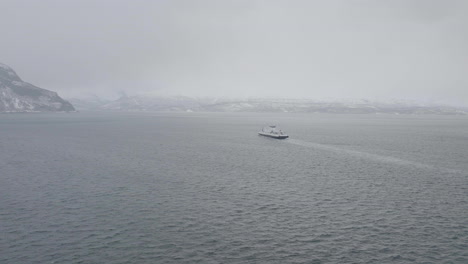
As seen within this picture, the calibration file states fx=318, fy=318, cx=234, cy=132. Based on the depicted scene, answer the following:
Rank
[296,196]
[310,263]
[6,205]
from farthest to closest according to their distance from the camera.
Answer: [296,196] < [6,205] < [310,263]

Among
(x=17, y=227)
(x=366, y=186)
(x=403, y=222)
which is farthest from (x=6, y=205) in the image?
(x=366, y=186)

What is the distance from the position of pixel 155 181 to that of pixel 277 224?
152 feet

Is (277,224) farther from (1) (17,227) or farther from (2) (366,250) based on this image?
(1) (17,227)

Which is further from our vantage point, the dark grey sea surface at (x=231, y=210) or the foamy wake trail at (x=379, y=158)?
the foamy wake trail at (x=379, y=158)

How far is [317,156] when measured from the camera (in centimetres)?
14425

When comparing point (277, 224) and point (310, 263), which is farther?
point (277, 224)

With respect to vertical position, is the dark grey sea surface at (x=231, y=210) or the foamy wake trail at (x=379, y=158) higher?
the foamy wake trail at (x=379, y=158)

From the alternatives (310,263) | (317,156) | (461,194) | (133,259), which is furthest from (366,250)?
(317,156)

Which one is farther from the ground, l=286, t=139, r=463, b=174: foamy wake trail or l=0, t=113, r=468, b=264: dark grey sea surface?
l=286, t=139, r=463, b=174: foamy wake trail

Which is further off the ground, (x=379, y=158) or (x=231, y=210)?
(x=379, y=158)

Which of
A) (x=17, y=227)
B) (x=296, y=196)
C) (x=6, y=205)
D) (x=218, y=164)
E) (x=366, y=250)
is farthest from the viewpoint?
(x=218, y=164)

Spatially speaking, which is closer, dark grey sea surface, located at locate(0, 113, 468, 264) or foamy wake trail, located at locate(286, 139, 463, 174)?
dark grey sea surface, located at locate(0, 113, 468, 264)

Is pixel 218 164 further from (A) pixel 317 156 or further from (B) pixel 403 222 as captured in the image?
(B) pixel 403 222

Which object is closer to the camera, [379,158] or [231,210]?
[231,210]
